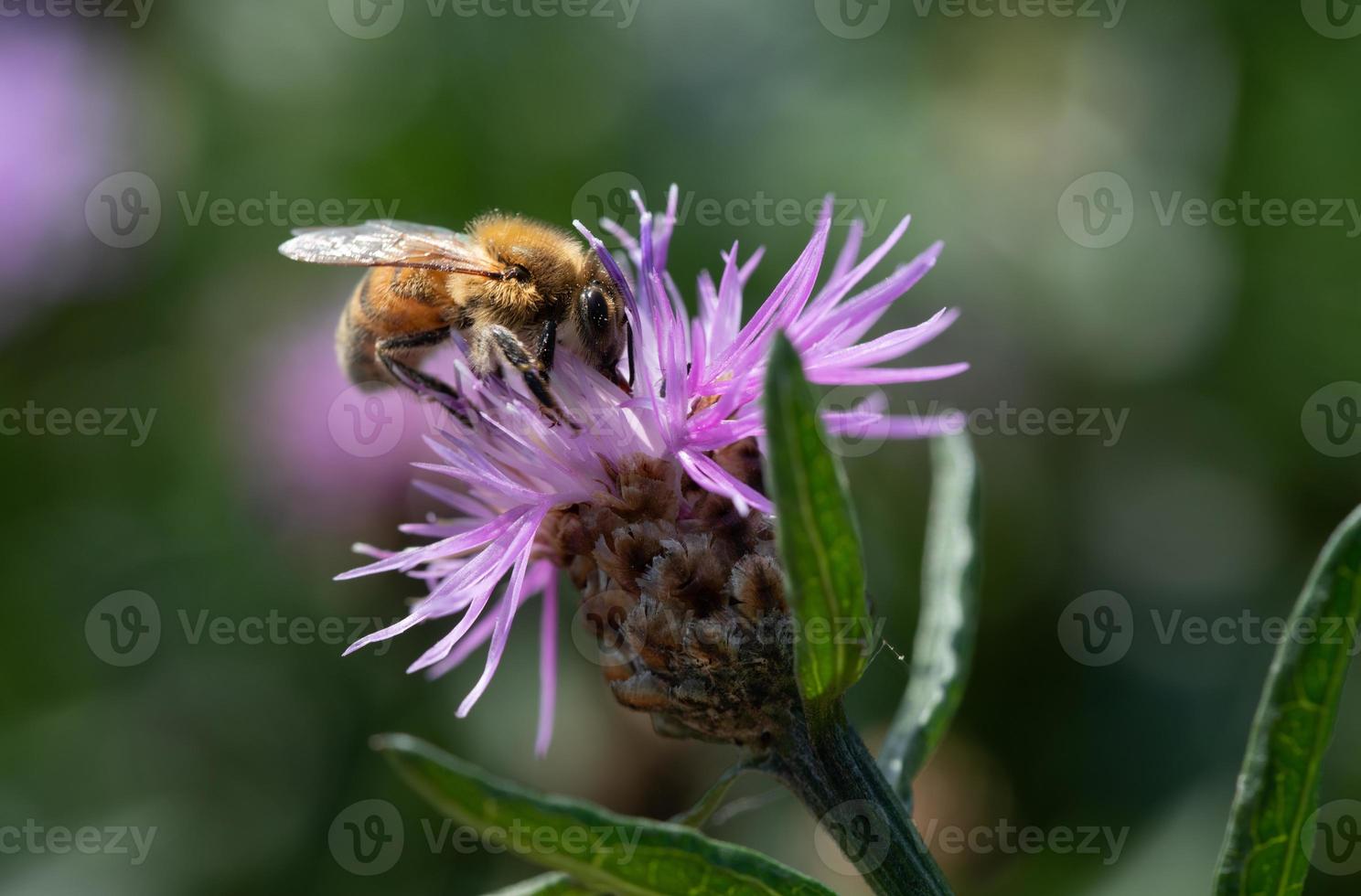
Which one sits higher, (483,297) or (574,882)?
(483,297)

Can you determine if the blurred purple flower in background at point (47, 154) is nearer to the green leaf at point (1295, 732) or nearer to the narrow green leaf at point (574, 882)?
the narrow green leaf at point (574, 882)

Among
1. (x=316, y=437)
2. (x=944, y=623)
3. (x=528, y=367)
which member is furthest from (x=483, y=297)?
(x=316, y=437)

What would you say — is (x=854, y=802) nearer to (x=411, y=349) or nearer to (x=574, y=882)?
(x=574, y=882)

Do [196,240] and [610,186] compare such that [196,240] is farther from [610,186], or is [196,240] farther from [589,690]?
[589,690]

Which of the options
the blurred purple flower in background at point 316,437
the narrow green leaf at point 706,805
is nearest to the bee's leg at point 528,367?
the narrow green leaf at point 706,805

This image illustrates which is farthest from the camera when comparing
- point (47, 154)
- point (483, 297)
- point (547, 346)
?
point (47, 154)

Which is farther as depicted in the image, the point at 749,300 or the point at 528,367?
the point at 749,300
